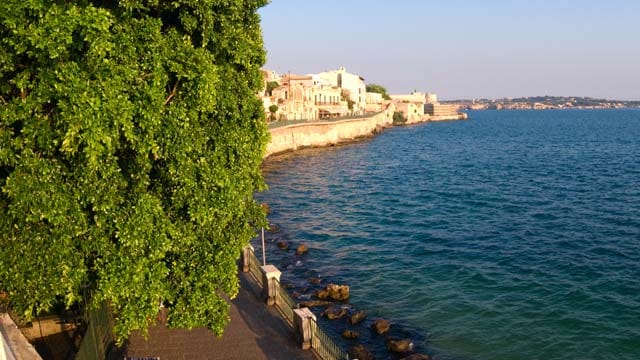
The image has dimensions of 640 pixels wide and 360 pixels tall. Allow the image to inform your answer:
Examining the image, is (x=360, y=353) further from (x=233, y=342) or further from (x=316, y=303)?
(x=316, y=303)

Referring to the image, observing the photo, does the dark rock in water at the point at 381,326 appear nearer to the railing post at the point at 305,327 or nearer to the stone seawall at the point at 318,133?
the railing post at the point at 305,327

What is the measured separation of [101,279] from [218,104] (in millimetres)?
4490

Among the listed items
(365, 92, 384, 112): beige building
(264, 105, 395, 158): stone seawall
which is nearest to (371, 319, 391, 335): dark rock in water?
(264, 105, 395, 158): stone seawall

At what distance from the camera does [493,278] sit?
26.1 meters

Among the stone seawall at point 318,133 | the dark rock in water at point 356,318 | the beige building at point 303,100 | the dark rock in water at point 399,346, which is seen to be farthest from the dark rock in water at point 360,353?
the beige building at point 303,100

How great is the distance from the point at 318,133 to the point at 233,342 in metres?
82.2

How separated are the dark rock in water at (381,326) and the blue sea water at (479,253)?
40 cm

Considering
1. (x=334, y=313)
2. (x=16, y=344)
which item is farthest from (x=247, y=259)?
(x=16, y=344)

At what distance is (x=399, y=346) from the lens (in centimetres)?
1892

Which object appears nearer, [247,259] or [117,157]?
[117,157]

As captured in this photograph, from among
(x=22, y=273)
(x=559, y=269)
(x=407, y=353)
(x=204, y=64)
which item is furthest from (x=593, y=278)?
(x=22, y=273)

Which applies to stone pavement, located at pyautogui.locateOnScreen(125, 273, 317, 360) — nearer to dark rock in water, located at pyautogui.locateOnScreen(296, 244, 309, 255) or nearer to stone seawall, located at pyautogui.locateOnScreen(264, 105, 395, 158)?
dark rock in water, located at pyautogui.locateOnScreen(296, 244, 309, 255)

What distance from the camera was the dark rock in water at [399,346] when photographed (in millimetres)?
18859

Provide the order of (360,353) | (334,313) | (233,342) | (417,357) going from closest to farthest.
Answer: (233,342)
(360,353)
(417,357)
(334,313)
